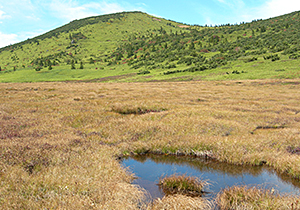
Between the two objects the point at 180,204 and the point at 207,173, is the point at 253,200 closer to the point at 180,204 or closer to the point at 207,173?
the point at 180,204

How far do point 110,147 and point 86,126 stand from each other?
3.54m

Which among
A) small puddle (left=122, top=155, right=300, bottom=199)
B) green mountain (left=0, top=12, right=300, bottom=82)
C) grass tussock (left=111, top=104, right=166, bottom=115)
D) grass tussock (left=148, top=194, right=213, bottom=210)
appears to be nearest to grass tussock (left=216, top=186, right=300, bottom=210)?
grass tussock (left=148, top=194, right=213, bottom=210)

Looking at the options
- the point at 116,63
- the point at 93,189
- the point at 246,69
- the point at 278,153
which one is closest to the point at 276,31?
the point at 246,69

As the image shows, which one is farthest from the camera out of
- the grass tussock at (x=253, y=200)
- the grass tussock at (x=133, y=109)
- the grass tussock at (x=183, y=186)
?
the grass tussock at (x=133, y=109)

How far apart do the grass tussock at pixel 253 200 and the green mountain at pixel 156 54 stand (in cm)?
4552

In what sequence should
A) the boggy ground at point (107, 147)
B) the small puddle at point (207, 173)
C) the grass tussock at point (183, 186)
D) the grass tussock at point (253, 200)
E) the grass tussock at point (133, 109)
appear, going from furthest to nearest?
the grass tussock at point (133, 109)
the small puddle at point (207, 173)
the grass tussock at point (183, 186)
the boggy ground at point (107, 147)
the grass tussock at point (253, 200)

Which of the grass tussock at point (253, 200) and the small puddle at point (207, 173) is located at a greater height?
the grass tussock at point (253, 200)

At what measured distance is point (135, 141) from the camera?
404 inches

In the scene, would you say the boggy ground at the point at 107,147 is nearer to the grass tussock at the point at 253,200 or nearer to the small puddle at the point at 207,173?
the small puddle at the point at 207,173

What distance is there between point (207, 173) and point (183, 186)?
163cm

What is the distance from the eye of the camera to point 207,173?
296 inches

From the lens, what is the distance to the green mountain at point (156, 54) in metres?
61.6

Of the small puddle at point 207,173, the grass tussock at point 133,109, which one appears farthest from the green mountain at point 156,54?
the small puddle at point 207,173

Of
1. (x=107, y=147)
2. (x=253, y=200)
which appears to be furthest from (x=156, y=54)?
(x=253, y=200)
